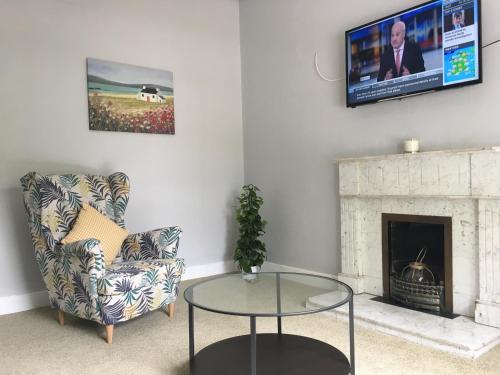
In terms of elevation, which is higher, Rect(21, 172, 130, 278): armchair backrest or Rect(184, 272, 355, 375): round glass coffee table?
Rect(21, 172, 130, 278): armchair backrest

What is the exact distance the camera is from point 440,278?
2891 millimetres

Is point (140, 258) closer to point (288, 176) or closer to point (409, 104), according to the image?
point (288, 176)

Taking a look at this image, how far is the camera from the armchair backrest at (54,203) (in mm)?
2863

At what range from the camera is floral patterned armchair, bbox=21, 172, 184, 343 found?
254 cm

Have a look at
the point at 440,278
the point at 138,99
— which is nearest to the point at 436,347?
the point at 440,278

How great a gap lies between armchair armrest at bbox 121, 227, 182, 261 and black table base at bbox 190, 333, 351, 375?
99 centimetres

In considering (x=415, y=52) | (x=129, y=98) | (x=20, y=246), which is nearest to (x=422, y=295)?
(x=415, y=52)

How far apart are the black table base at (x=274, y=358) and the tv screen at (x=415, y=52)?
187 cm

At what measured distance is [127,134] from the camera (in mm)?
3863

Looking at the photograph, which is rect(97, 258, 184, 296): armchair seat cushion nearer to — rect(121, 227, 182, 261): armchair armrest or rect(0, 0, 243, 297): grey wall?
rect(121, 227, 182, 261): armchair armrest

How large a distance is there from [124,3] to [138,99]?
862mm

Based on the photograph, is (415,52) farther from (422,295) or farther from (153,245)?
(153,245)

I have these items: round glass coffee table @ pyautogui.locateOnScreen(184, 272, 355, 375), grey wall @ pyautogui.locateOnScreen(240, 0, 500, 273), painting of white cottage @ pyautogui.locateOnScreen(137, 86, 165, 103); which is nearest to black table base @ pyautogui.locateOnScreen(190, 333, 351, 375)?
round glass coffee table @ pyautogui.locateOnScreen(184, 272, 355, 375)

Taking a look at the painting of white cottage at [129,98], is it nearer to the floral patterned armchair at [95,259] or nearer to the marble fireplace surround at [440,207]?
the floral patterned armchair at [95,259]
